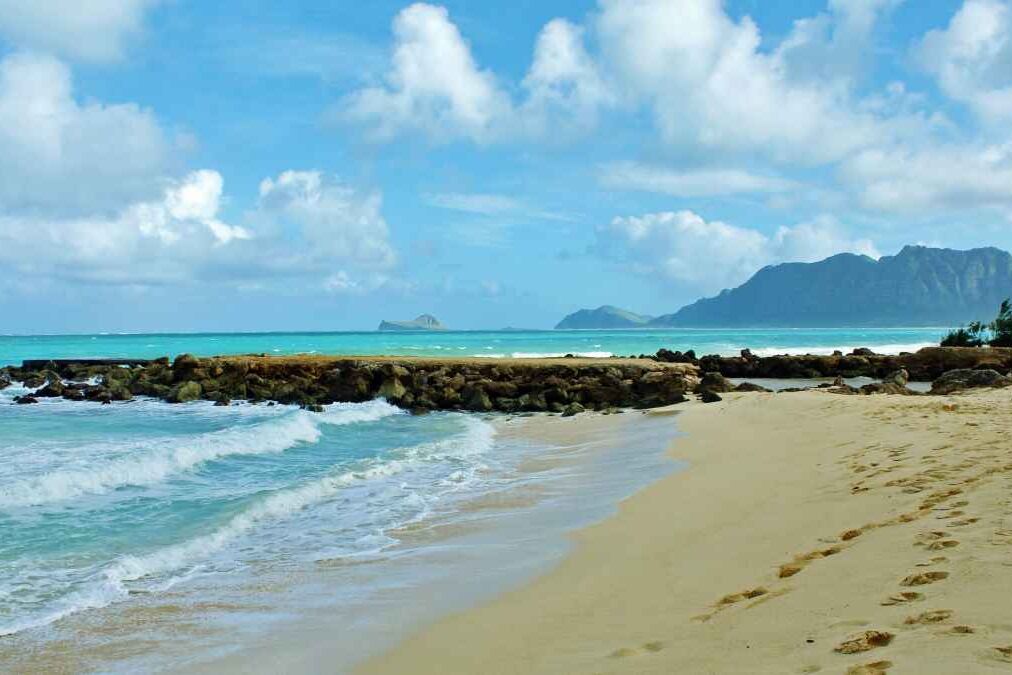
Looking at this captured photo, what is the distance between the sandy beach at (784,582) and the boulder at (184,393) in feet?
74.4

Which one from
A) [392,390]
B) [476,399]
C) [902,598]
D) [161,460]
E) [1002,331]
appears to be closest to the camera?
[902,598]

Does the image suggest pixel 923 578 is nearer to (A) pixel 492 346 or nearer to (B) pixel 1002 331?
(B) pixel 1002 331

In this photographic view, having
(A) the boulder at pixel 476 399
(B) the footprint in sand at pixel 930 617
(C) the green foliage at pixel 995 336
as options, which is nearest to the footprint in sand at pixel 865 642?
(B) the footprint in sand at pixel 930 617

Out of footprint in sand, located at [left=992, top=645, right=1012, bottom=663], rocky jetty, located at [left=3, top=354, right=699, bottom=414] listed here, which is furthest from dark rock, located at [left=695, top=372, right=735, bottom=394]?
footprint in sand, located at [left=992, top=645, right=1012, bottom=663]

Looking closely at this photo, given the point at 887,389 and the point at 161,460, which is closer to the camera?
the point at 161,460

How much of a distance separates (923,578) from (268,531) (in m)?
6.97

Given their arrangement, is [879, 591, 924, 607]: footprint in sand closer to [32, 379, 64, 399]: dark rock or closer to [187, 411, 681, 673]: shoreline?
[187, 411, 681, 673]: shoreline


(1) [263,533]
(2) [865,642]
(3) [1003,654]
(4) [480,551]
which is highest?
(3) [1003,654]

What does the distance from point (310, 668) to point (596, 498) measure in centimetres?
559

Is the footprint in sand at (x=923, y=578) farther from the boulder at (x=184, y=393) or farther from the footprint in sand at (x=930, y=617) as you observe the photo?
the boulder at (x=184, y=393)

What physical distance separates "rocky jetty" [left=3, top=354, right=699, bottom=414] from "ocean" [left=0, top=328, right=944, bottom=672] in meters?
6.01

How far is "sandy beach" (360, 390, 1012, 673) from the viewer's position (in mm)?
3635

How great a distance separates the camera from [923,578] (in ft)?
14.4

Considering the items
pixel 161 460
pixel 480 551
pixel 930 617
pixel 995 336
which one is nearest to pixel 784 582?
pixel 930 617
